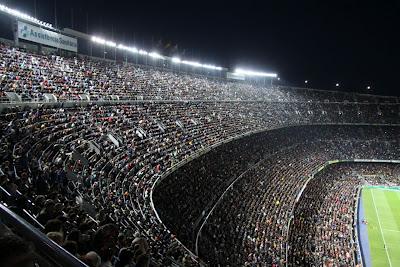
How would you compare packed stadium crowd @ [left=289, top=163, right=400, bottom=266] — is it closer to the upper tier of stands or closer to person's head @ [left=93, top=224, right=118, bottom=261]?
the upper tier of stands

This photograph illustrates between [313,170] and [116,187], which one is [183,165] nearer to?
[116,187]

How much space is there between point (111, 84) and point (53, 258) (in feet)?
108

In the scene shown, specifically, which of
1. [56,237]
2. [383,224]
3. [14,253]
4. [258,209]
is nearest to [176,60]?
[258,209]

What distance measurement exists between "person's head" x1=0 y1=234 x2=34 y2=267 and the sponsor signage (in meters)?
35.1

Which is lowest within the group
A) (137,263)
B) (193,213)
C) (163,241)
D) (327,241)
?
(327,241)

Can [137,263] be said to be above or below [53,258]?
below

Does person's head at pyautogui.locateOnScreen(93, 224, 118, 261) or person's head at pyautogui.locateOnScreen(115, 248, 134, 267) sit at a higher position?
person's head at pyautogui.locateOnScreen(93, 224, 118, 261)

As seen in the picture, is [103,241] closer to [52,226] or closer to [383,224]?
[52,226]

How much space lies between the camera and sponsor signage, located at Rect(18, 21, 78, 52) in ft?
106

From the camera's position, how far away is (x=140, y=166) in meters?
21.6

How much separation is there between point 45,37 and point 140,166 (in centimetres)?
2102

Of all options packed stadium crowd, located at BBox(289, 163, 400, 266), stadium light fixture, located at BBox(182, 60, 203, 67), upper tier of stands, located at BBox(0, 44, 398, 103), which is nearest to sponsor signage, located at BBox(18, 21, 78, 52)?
upper tier of stands, located at BBox(0, 44, 398, 103)

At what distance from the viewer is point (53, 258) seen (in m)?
1.93

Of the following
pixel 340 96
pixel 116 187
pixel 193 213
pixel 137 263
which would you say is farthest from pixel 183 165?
pixel 340 96
